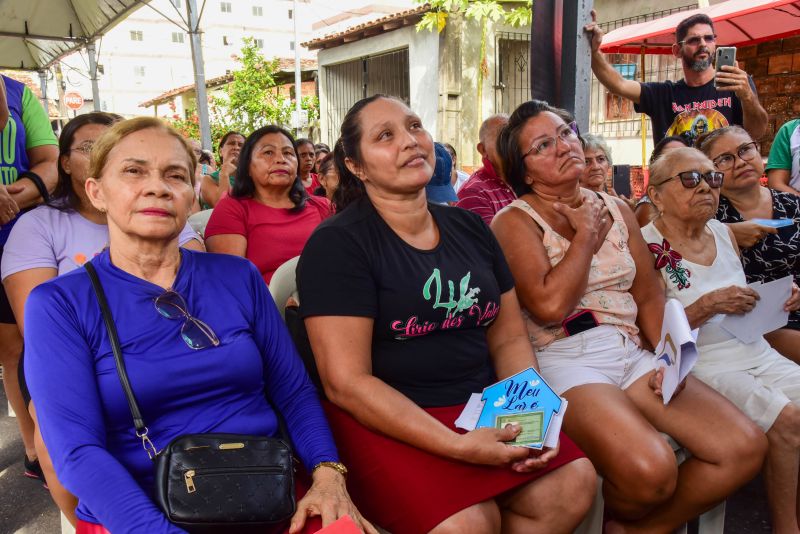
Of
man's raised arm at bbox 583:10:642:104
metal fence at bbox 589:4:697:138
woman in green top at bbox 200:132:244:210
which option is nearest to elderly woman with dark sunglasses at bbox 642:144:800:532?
man's raised arm at bbox 583:10:642:104

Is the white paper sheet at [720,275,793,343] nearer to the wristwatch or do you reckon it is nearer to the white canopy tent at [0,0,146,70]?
the wristwatch

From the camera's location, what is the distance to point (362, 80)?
51.4ft

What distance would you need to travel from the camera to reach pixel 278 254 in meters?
3.53

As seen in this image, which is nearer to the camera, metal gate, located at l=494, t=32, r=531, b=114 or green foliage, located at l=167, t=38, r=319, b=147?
metal gate, located at l=494, t=32, r=531, b=114

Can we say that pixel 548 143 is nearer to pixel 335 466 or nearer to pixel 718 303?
pixel 718 303

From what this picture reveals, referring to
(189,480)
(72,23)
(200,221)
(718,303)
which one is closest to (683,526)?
(718,303)

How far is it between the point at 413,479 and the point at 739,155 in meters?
2.49

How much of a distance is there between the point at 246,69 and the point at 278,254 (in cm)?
1451

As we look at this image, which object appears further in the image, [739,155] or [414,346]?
[739,155]

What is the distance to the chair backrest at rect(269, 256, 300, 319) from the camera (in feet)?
7.70

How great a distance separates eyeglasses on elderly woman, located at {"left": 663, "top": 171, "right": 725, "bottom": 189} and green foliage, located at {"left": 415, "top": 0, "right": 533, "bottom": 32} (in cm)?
856

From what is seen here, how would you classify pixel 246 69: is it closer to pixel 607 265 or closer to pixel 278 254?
pixel 278 254

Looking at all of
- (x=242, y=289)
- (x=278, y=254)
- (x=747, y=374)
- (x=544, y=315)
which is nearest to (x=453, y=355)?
(x=544, y=315)

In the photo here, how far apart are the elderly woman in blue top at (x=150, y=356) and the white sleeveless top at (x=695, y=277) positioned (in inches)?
68.7
